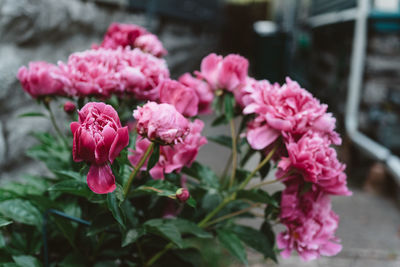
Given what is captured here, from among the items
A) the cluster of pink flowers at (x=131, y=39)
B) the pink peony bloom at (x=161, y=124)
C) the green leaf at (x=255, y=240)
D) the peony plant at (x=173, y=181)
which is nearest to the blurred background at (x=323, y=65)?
the cluster of pink flowers at (x=131, y=39)

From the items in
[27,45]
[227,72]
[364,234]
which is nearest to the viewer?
[227,72]

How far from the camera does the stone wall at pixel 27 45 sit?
1.60 m

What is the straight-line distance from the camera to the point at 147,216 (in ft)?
3.24

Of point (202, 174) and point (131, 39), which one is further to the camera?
point (131, 39)

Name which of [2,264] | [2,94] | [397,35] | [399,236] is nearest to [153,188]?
[2,264]

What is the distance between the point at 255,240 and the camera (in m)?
1.02

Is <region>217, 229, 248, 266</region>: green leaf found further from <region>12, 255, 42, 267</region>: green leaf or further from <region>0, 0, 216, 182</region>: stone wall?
<region>0, 0, 216, 182</region>: stone wall

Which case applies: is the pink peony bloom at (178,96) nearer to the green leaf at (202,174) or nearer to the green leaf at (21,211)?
the green leaf at (202,174)

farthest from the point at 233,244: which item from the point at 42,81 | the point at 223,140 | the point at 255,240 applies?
the point at 42,81

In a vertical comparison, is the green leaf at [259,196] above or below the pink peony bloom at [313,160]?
below

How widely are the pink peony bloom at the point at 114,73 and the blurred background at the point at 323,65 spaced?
78cm

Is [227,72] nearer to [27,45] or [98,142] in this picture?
[98,142]

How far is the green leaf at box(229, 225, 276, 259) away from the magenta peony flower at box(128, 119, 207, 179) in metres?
0.26

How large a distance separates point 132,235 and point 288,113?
414 mm
